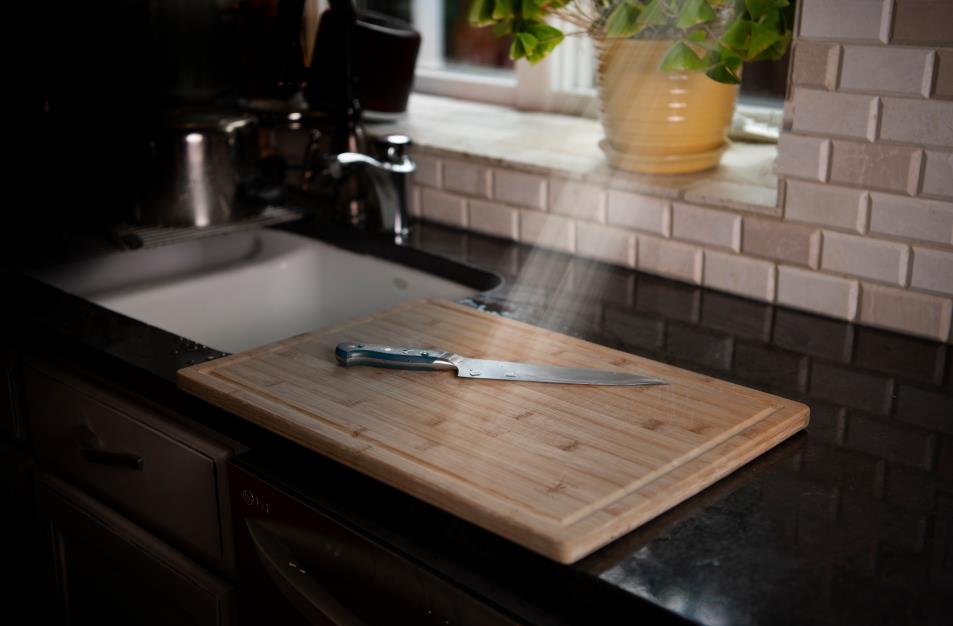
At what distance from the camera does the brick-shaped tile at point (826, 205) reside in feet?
4.30

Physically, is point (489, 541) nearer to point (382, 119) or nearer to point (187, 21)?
point (382, 119)

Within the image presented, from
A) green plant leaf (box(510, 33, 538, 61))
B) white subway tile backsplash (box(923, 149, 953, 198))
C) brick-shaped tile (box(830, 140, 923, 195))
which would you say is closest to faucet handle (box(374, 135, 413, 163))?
green plant leaf (box(510, 33, 538, 61))

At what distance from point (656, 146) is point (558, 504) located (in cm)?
78

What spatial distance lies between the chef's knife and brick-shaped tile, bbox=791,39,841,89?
45 cm

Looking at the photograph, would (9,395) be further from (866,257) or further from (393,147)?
(866,257)

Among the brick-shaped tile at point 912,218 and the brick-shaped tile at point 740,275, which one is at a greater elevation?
the brick-shaped tile at point 912,218

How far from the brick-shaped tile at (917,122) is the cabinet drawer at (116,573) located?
3.08ft


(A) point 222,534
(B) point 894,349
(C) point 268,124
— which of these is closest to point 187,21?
(C) point 268,124

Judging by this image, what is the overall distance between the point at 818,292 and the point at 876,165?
181 mm

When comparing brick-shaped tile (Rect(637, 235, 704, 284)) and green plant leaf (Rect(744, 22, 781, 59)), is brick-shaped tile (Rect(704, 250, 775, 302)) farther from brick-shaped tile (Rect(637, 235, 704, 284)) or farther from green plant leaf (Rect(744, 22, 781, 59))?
green plant leaf (Rect(744, 22, 781, 59))

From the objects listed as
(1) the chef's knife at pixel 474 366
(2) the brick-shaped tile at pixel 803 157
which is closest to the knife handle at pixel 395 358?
(1) the chef's knife at pixel 474 366

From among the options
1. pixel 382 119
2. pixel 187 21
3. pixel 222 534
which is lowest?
pixel 222 534

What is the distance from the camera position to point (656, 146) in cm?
153

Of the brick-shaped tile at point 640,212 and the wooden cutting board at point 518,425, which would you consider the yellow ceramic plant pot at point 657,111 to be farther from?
the wooden cutting board at point 518,425
